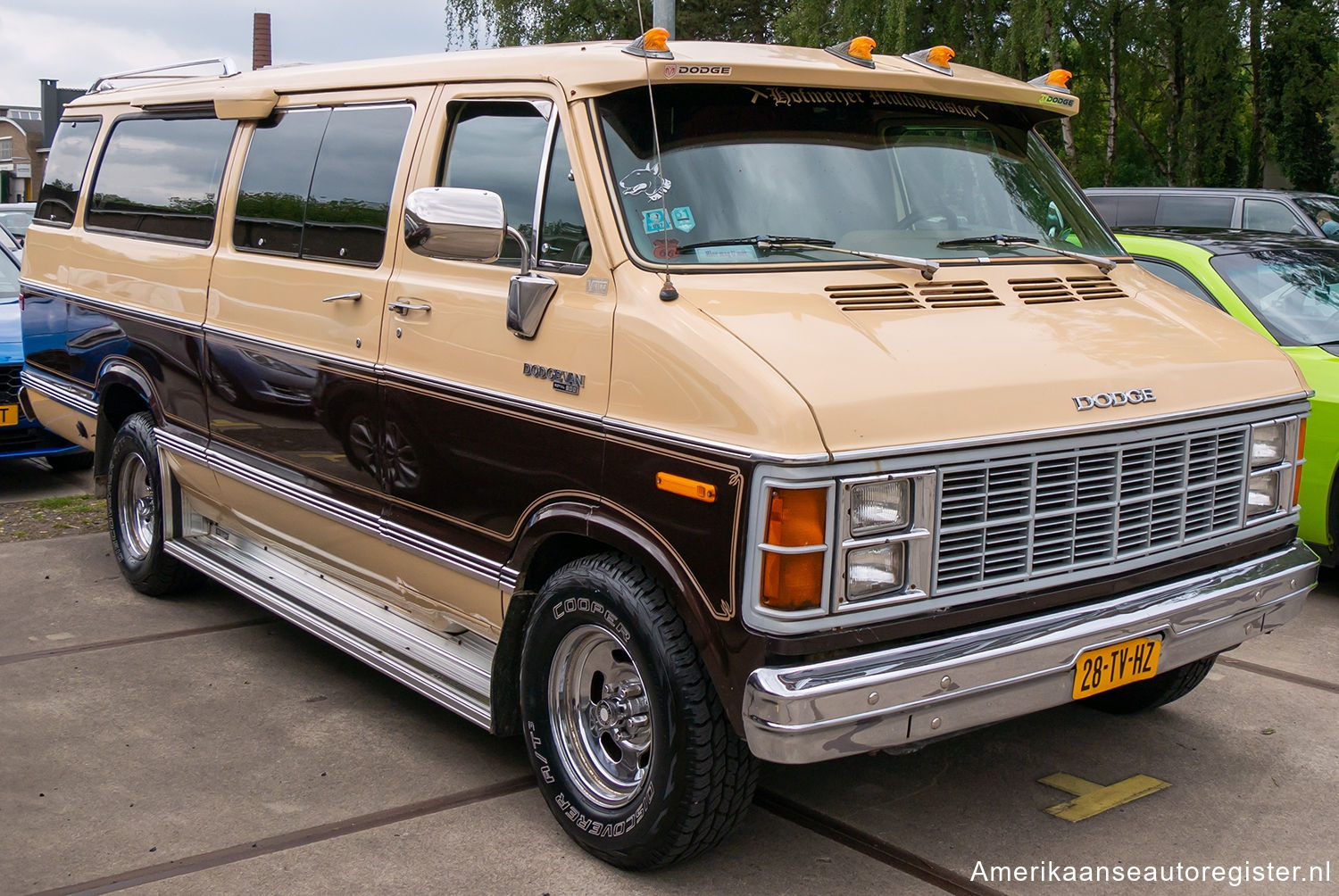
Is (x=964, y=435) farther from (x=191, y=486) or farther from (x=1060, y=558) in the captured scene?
(x=191, y=486)

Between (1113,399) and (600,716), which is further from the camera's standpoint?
(600,716)

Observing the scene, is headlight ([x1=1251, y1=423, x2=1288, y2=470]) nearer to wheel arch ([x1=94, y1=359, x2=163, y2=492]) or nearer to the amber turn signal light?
the amber turn signal light

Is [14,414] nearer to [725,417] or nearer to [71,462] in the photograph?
[71,462]

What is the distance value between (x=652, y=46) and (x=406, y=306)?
4.08 feet

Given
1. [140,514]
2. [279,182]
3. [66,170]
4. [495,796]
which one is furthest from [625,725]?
[66,170]

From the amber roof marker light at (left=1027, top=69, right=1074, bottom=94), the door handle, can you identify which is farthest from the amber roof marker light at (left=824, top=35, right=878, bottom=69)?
the door handle

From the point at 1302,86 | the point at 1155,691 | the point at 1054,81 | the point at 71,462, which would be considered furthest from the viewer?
the point at 1302,86

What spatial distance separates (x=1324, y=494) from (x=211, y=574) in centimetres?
535

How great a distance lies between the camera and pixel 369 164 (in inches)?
188

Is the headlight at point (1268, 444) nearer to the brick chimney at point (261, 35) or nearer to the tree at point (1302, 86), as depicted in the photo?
the brick chimney at point (261, 35)

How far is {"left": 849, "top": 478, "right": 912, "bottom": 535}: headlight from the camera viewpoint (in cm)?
322

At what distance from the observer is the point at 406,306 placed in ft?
14.5

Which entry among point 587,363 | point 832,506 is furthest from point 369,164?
point 832,506

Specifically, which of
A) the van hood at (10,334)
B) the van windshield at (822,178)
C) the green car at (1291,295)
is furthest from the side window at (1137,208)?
the van hood at (10,334)
